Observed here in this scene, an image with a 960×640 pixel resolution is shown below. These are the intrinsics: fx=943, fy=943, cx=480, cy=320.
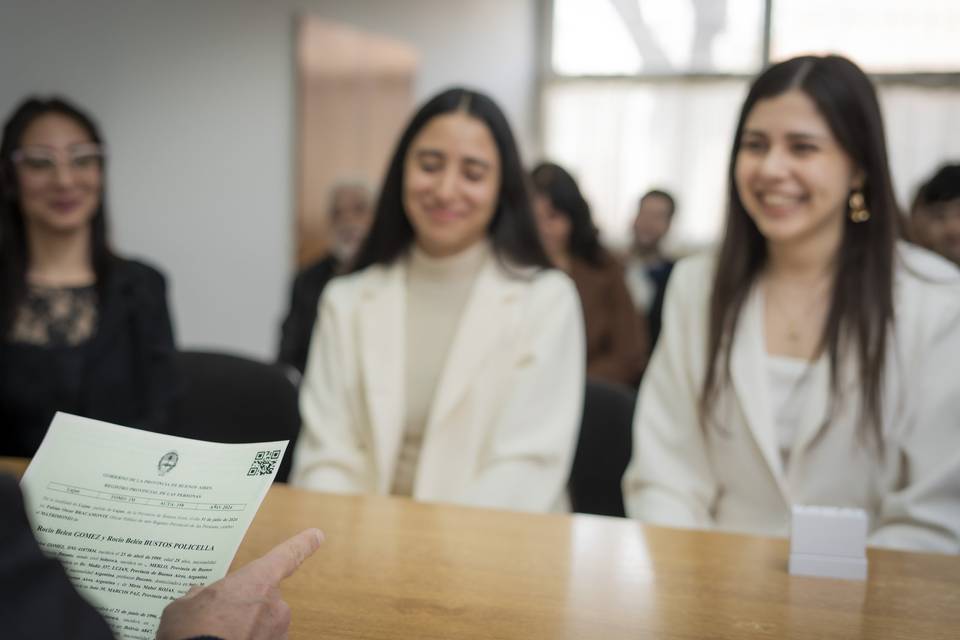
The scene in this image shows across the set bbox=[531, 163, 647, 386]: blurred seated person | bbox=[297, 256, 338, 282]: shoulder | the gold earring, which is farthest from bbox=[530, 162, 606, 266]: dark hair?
the gold earring

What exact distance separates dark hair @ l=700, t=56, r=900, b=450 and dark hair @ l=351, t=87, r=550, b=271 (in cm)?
63

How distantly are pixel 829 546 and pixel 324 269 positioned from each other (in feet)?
8.99

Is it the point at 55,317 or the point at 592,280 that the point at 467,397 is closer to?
the point at 55,317

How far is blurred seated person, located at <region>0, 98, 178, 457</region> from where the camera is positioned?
2590mm

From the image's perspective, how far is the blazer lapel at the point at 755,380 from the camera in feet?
6.15

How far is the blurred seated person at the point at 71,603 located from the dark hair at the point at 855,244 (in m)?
1.27

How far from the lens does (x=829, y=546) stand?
1.36 m

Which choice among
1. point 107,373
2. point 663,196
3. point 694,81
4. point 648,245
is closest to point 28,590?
point 107,373

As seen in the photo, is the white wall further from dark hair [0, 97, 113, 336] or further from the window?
the window

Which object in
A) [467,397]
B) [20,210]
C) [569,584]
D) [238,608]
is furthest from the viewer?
[20,210]

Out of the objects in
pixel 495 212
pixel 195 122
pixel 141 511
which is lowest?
pixel 141 511

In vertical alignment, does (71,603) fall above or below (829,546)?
above

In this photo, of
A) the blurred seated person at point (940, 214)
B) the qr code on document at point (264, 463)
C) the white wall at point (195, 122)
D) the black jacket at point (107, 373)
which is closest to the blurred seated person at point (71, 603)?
the qr code on document at point (264, 463)

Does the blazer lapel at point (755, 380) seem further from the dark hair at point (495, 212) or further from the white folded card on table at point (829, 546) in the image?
the dark hair at point (495, 212)
